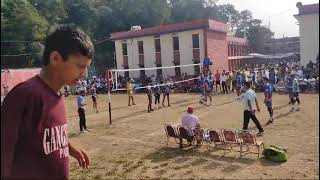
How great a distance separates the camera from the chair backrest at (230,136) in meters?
8.86

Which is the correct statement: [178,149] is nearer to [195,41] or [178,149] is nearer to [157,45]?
[195,41]

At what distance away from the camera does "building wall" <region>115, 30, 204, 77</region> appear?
92.1ft

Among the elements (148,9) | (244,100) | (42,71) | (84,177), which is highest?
(148,9)

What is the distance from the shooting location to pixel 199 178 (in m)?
7.55

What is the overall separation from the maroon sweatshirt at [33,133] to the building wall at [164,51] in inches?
1001

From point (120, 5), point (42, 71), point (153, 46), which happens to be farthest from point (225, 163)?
point (120, 5)

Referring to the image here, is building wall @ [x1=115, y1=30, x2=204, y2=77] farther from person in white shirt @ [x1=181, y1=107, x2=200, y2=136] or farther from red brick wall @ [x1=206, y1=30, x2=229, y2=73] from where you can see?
person in white shirt @ [x1=181, y1=107, x2=200, y2=136]

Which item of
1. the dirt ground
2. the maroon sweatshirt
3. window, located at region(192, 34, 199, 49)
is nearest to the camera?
the maroon sweatshirt

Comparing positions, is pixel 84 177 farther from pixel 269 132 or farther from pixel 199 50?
pixel 199 50

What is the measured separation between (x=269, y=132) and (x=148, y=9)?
76.0 feet

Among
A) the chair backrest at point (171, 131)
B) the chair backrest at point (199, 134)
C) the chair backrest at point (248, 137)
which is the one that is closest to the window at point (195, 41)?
the chair backrest at point (171, 131)

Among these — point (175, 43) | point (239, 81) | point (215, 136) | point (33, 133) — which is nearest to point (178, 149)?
point (215, 136)

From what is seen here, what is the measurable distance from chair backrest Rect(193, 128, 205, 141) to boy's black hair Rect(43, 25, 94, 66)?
793 cm

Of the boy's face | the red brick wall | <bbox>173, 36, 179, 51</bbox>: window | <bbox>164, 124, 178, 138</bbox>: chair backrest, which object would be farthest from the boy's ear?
<bbox>173, 36, 179, 51</bbox>: window
